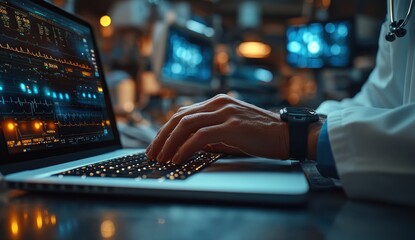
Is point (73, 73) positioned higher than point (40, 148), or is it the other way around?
point (73, 73)

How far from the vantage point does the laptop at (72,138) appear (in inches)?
15.0

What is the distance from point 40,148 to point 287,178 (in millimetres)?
356

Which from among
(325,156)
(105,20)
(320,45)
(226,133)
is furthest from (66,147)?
(320,45)

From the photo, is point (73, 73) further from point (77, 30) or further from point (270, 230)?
point (270, 230)

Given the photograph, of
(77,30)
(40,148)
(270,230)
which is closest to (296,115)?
(270,230)

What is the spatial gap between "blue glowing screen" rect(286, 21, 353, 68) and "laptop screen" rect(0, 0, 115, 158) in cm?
210

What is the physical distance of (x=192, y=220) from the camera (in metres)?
0.33

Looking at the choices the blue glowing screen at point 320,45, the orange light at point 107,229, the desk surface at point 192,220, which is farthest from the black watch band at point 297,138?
Answer: the blue glowing screen at point 320,45

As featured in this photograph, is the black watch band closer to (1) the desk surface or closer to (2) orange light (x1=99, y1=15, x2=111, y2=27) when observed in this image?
(1) the desk surface

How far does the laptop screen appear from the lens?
1.68 feet

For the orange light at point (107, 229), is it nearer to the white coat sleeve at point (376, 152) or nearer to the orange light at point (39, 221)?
the orange light at point (39, 221)

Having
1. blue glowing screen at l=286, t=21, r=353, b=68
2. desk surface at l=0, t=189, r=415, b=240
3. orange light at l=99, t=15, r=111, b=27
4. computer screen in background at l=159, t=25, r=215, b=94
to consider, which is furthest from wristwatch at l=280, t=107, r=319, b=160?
blue glowing screen at l=286, t=21, r=353, b=68

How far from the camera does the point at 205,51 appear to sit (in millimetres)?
2188

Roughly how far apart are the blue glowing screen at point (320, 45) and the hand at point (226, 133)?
2.17m
